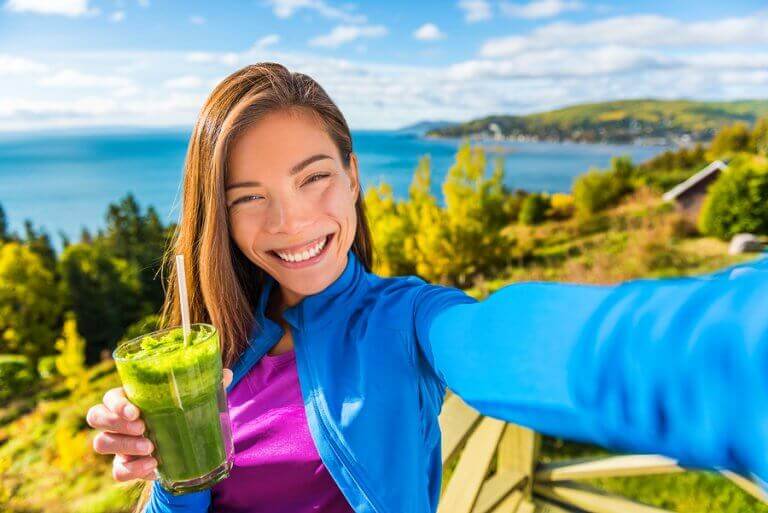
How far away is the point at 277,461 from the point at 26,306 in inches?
1180

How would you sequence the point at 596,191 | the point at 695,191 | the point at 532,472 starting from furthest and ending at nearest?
the point at 596,191 → the point at 695,191 → the point at 532,472

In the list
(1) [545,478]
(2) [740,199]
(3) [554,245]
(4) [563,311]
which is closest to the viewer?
(4) [563,311]

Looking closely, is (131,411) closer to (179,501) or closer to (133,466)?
(133,466)

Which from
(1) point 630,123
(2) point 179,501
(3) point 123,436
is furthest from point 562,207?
(3) point 123,436

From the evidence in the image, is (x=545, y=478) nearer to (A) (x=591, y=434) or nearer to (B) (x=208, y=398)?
(B) (x=208, y=398)

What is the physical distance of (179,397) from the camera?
107 cm

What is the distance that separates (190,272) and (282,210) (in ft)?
1.24

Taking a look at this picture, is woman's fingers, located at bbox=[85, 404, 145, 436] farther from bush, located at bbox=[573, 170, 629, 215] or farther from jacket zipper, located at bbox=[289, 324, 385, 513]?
bush, located at bbox=[573, 170, 629, 215]

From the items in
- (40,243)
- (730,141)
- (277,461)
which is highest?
(277,461)

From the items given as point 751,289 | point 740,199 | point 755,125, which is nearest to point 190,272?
point 751,289

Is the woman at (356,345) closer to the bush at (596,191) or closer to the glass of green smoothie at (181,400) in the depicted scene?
the glass of green smoothie at (181,400)

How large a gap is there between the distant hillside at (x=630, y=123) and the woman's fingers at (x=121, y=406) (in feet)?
77.1

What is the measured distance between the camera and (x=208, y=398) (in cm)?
113

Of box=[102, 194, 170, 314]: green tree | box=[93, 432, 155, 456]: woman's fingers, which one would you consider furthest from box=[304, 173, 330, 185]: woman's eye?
Answer: box=[102, 194, 170, 314]: green tree
